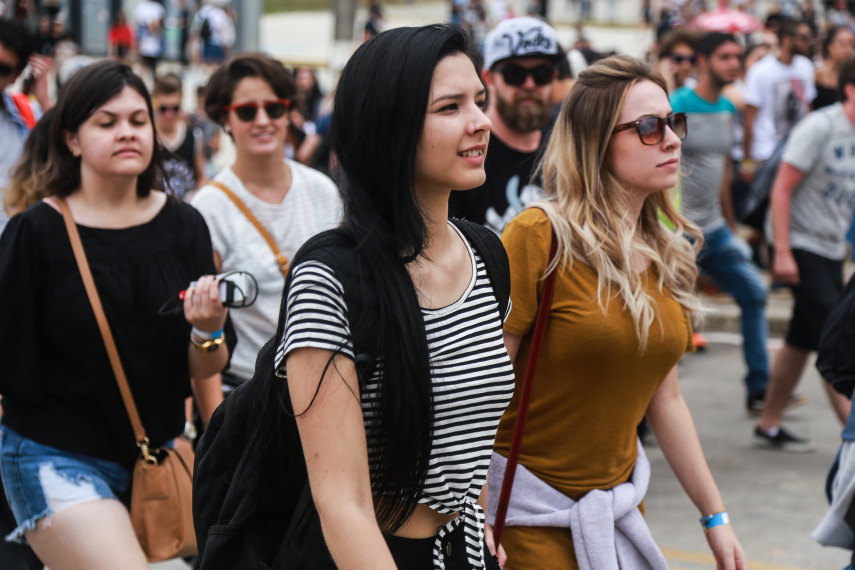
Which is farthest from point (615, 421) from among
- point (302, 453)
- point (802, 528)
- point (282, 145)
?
point (802, 528)

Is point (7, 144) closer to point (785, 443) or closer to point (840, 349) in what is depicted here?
point (840, 349)

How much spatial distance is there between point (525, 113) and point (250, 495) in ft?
8.80

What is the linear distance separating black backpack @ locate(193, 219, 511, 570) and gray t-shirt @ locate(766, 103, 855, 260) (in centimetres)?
445

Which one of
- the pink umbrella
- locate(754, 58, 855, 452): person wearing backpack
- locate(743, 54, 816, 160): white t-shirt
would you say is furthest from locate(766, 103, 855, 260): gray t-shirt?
the pink umbrella

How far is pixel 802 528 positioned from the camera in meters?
4.91

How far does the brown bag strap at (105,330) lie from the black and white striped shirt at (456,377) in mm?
1287

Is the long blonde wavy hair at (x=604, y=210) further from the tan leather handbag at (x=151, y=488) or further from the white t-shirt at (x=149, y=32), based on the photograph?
the white t-shirt at (x=149, y=32)

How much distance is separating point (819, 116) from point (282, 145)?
3153 millimetres

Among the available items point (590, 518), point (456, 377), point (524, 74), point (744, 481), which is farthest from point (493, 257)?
point (744, 481)

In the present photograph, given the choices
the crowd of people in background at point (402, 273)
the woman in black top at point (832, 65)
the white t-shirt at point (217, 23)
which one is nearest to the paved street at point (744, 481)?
the crowd of people in background at point (402, 273)

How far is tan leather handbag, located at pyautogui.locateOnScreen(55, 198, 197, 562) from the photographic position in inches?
116

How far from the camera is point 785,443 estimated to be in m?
5.98

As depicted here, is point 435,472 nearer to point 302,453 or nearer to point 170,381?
point 302,453

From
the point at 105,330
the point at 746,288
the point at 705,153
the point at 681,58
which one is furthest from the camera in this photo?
the point at 681,58
